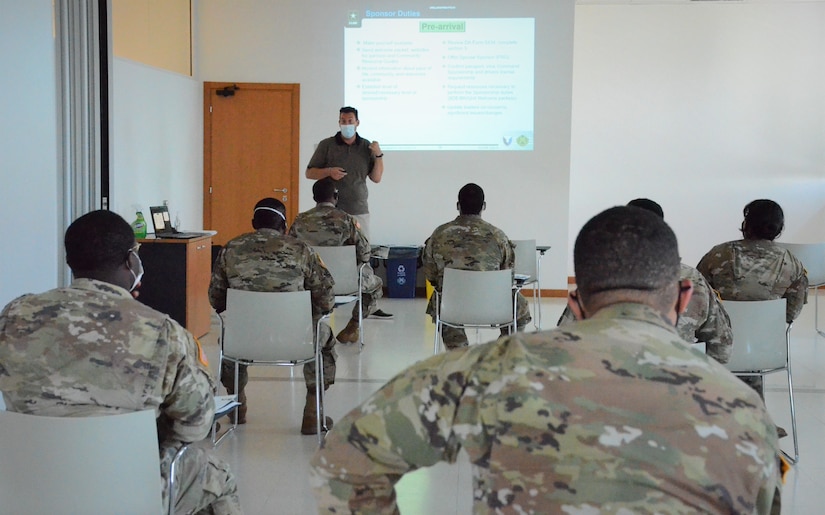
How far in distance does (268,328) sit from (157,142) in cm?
430

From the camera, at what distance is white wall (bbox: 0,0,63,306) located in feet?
12.9

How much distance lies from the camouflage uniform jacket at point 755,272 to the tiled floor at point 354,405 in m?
0.79

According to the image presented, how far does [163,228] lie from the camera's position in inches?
259

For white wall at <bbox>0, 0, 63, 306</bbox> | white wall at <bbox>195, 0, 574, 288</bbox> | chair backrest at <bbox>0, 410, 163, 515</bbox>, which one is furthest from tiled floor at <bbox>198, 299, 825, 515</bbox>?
white wall at <bbox>195, 0, 574, 288</bbox>

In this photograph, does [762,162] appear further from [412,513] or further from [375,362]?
[412,513]

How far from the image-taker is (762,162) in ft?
32.6

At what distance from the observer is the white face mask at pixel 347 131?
6.95m

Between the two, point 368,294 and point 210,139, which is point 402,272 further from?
point 210,139

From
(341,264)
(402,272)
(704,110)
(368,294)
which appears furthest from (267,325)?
(704,110)

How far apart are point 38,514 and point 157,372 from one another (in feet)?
1.39

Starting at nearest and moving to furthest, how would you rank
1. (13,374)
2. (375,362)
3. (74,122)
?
(13,374) → (74,122) → (375,362)

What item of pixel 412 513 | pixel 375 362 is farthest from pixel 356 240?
pixel 412 513

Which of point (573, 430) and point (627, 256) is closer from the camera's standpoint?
point (573, 430)

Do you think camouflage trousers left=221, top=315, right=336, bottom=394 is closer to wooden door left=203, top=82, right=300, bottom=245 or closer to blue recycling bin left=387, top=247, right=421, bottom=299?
blue recycling bin left=387, top=247, right=421, bottom=299
